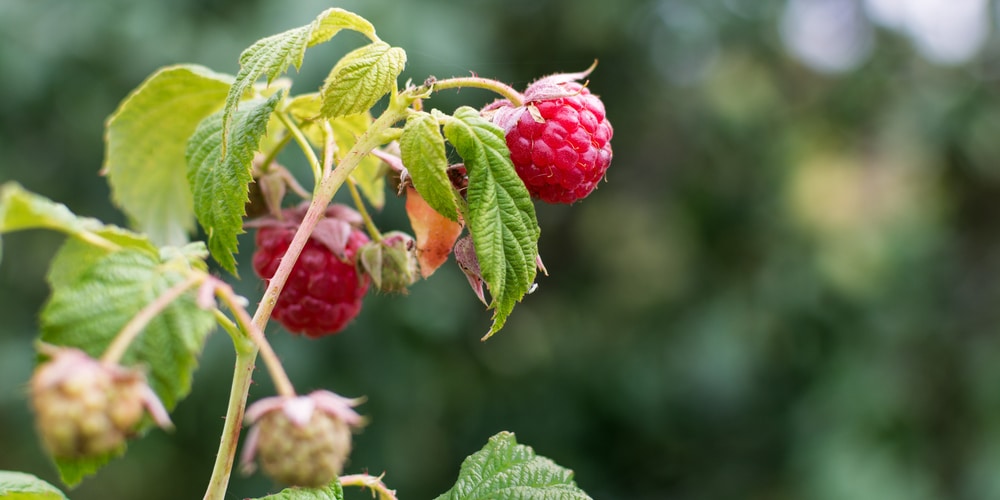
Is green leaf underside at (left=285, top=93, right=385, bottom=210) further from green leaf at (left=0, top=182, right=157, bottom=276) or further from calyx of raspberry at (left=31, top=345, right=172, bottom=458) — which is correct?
calyx of raspberry at (left=31, top=345, right=172, bottom=458)

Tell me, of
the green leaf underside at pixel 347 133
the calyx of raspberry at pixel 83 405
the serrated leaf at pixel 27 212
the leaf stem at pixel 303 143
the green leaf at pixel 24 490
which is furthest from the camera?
the green leaf underside at pixel 347 133

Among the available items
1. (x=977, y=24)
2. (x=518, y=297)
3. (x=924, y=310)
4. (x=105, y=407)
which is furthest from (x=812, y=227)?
(x=105, y=407)

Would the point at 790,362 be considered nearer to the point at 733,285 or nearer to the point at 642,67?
the point at 733,285

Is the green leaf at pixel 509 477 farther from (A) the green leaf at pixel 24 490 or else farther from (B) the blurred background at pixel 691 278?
(B) the blurred background at pixel 691 278

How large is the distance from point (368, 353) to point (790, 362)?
1580 mm

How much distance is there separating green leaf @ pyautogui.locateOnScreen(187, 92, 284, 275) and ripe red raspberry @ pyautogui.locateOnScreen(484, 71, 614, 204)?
196 millimetres

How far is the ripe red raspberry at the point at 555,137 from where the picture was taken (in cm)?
82

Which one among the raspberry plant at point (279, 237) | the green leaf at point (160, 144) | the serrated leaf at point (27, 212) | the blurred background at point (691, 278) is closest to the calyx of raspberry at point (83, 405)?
the raspberry plant at point (279, 237)

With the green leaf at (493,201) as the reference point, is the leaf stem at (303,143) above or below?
below

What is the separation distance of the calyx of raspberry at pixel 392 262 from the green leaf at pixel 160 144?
23cm

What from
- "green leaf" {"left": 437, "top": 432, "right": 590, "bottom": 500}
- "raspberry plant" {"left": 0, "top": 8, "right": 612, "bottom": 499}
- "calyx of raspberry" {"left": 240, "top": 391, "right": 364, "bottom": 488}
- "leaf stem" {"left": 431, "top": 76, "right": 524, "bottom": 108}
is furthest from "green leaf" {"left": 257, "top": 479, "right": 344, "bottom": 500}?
"leaf stem" {"left": 431, "top": 76, "right": 524, "bottom": 108}

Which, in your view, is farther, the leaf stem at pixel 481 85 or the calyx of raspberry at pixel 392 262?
the calyx of raspberry at pixel 392 262

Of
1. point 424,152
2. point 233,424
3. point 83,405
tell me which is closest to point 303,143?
point 424,152

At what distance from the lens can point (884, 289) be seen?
3654 millimetres
